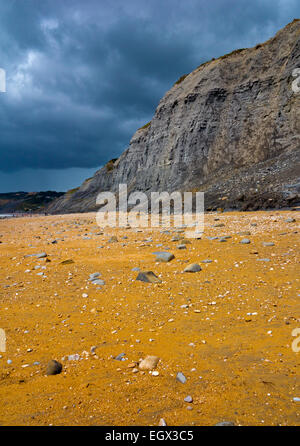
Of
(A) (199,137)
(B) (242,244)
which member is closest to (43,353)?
(B) (242,244)

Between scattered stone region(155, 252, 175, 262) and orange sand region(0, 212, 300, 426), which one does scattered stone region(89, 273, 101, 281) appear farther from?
scattered stone region(155, 252, 175, 262)

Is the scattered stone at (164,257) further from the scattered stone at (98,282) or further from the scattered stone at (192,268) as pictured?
the scattered stone at (98,282)

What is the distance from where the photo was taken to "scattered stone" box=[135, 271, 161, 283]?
6629 millimetres

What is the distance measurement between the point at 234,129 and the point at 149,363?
1493 inches

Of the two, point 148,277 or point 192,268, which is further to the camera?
point 192,268

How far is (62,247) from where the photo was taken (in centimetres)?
1184

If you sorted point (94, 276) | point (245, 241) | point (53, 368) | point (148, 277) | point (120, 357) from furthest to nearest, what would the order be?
point (245, 241) → point (94, 276) → point (148, 277) → point (120, 357) → point (53, 368)

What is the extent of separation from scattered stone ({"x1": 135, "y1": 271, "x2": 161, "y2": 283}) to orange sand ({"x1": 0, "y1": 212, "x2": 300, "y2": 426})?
298 mm

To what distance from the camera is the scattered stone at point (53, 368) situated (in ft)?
11.3

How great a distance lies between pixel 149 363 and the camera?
3516 mm

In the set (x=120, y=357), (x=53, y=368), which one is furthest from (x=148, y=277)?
(x=53, y=368)

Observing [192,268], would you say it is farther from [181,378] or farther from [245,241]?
[181,378]

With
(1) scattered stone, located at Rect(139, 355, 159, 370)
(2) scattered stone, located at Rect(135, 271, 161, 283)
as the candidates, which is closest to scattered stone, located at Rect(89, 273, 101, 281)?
(2) scattered stone, located at Rect(135, 271, 161, 283)
